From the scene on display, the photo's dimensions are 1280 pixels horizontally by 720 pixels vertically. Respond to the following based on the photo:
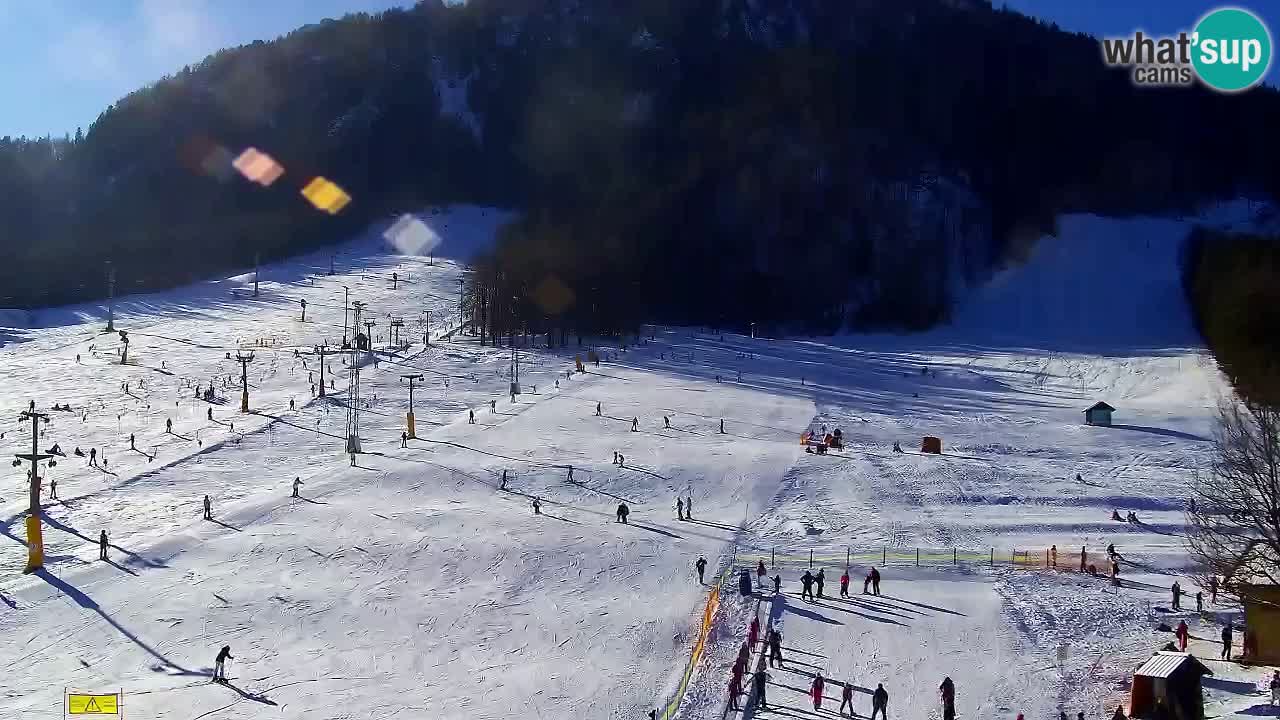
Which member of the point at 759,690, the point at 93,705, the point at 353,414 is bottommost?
the point at 93,705

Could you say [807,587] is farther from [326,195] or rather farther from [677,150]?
[326,195]

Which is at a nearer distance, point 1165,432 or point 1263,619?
point 1263,619

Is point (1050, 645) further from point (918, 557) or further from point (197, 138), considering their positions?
point (197, 138)

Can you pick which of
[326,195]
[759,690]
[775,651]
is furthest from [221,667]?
[326,195]

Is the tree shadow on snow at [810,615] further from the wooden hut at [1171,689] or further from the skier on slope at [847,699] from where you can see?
the wooden hut at [1171,689]

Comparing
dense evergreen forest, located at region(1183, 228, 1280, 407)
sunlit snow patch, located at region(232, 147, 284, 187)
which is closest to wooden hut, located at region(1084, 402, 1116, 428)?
dense evergreen forest, located at region(1183, 228, 1280, 407)

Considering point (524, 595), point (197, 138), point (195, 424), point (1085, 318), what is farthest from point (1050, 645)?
point (197, 138)
